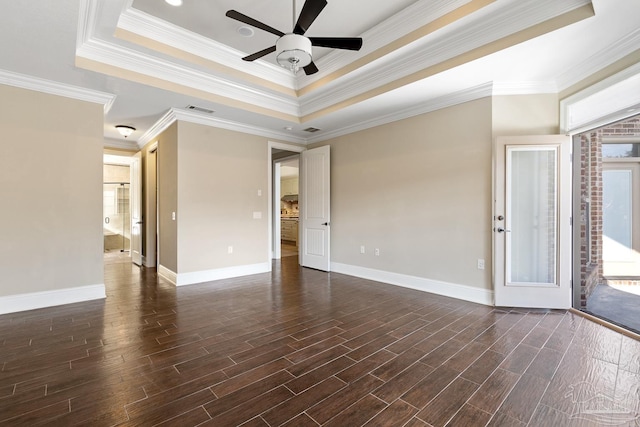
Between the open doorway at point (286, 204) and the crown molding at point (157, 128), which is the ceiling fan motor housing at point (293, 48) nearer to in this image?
the crown molding at point (157, 128)

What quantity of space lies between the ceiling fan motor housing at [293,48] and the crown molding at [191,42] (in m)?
1.66

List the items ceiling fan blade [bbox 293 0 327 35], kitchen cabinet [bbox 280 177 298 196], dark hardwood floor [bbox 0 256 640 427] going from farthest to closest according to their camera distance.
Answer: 1. kitchen cabinet [bbox 280 177 298 196]
2. ceiling fan blade [bbox 293 0 327 35]
3. dark hardwood floor [bbox 0 256 640 427]

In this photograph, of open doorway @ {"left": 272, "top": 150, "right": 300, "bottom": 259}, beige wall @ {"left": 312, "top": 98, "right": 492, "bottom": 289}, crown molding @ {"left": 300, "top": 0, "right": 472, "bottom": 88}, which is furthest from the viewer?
open doorway @ {"left": 272, "top": 150, "right": 300, "bottom": 259}

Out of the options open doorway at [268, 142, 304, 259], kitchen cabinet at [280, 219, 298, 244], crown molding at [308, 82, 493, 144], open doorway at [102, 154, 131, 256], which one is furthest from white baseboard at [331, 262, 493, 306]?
open doorway at [102, 154, 131, 256]

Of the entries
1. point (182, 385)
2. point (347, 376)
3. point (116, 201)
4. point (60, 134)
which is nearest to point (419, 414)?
point (347, 376)

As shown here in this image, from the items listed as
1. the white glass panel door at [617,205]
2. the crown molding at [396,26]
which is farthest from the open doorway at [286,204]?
the white glass panel door at [617,205]

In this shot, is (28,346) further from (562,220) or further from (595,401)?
(562,220)

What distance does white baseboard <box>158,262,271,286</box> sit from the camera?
15.0 feet

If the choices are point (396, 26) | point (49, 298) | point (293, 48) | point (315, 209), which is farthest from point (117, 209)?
Answer: point (396, 26)

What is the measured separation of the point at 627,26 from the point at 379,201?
323 cm

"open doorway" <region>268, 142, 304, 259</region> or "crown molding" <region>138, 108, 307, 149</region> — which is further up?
"crown molding" <region>138, 108, 307, 149</region>

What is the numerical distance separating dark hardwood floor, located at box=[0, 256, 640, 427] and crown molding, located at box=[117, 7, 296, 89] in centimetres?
316

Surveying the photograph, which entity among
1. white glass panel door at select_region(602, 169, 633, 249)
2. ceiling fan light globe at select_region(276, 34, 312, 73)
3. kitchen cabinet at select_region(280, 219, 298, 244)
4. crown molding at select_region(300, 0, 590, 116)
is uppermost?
crown molding at select_region(300, 0, 590, 116)

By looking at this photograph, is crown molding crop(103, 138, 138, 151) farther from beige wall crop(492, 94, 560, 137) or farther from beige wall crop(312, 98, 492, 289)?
beige wall crop(492, 94, 560, 137)
